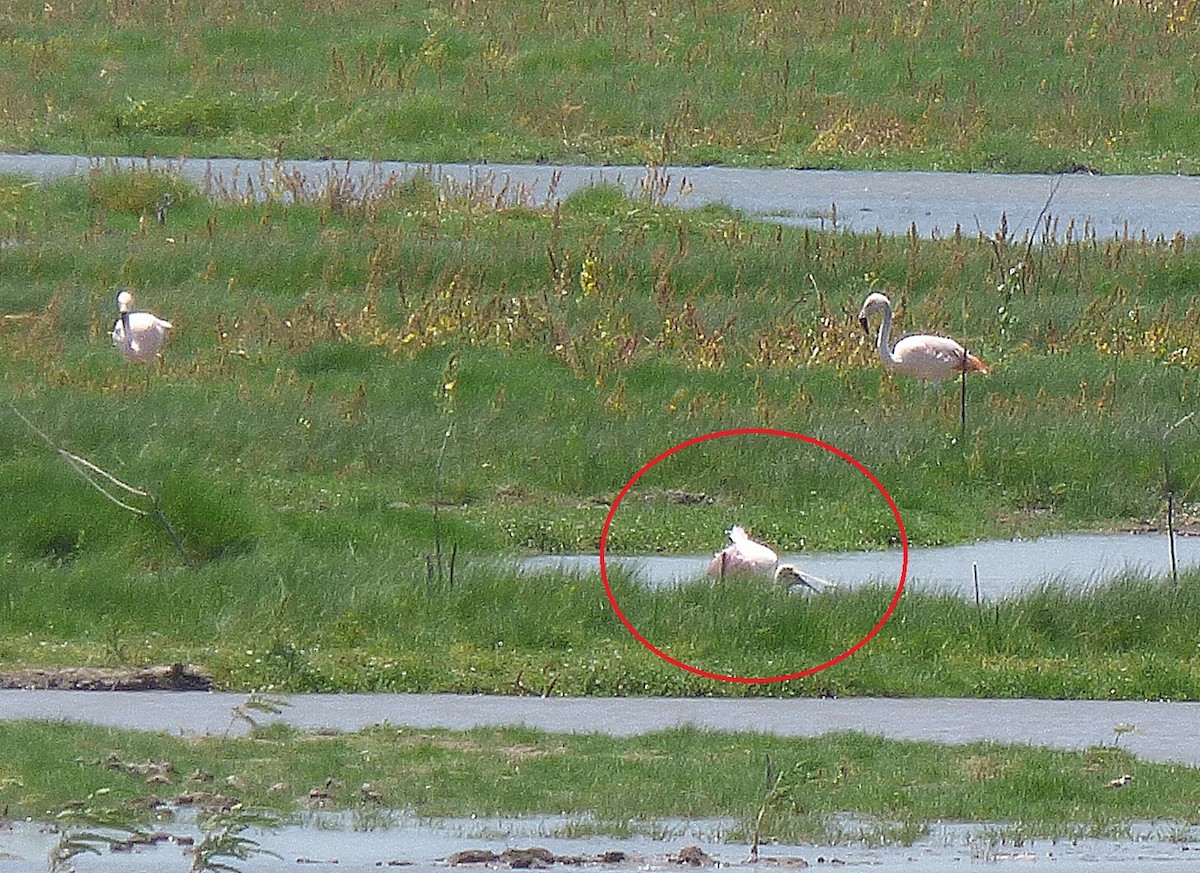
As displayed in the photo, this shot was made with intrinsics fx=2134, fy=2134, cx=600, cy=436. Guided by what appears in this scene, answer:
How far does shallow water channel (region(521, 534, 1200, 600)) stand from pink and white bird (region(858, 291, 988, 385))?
2.02 m

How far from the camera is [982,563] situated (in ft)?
37.4

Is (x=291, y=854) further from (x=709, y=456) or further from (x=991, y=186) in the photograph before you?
(x=991, y=186)

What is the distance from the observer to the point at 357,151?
74.0ft

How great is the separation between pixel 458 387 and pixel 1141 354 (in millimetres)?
4781

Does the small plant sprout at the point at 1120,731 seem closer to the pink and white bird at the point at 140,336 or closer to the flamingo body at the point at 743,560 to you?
the flamingo body at the point at 743,560

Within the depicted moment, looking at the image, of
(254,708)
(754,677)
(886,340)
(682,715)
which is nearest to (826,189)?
(886,340)

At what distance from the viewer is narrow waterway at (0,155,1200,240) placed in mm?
19062

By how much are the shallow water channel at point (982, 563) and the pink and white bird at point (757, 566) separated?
14 centimetres

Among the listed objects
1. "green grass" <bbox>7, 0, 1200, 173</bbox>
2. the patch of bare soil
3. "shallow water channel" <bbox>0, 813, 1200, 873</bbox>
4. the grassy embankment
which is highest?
"shallow water channel" <bbox>0, 813, 1200, 873</bbox>

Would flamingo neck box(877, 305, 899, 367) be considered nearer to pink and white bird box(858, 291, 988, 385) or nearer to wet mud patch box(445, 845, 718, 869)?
pink and white bird box(858, 291, 988, 385)

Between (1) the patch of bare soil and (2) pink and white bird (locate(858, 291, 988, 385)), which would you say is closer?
(1) the patch of bare soil

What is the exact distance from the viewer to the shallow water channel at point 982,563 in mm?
10586

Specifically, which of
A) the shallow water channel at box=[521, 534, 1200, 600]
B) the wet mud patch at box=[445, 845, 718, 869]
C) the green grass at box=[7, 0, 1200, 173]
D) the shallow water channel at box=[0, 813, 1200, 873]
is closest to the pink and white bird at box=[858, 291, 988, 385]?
the shallow water channel at box=[521, 534, 1200, 600]

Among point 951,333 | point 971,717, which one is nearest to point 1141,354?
point 951,333
